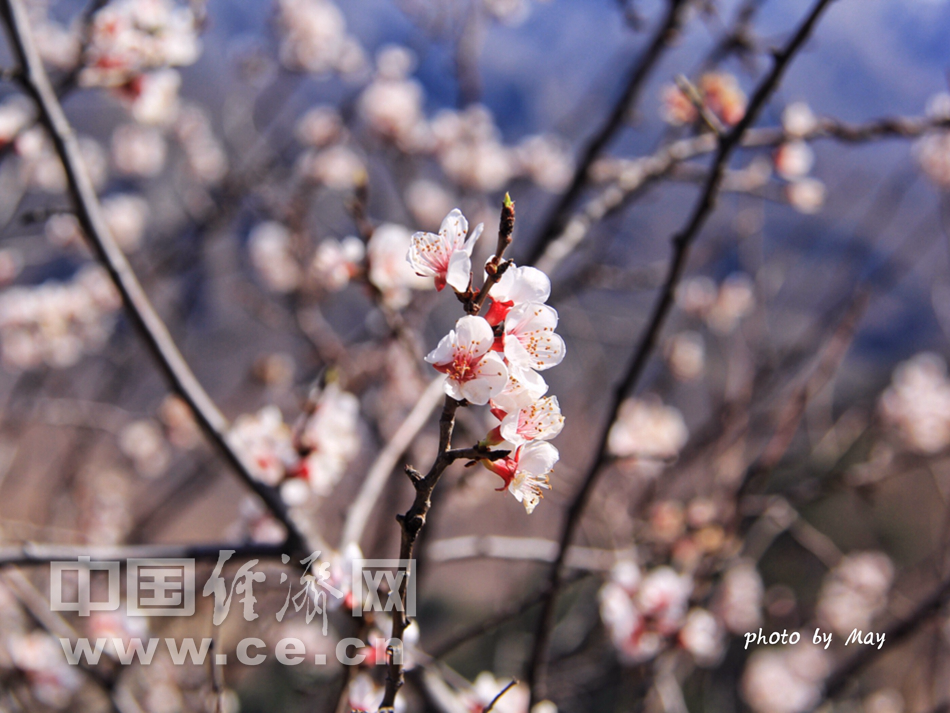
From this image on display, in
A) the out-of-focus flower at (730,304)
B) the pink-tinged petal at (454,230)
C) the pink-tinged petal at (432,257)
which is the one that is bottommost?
the pink-tinged petal at (432,257)

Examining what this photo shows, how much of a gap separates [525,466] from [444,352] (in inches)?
6.9

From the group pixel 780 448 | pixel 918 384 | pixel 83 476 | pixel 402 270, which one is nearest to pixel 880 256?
pixel 918 384

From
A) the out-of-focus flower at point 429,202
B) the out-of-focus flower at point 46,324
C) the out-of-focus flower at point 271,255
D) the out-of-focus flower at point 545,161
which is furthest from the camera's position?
the out-of-focus flower at point 429,202

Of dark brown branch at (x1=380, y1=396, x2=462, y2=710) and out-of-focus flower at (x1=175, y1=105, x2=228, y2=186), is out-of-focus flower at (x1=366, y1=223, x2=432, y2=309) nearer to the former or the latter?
dark brown branch at (x1=380, y1=396, x2=462, y2=710)

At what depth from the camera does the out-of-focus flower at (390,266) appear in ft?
4.05

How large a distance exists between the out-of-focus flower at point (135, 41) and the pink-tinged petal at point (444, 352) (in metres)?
1.43

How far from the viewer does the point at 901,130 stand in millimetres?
1240

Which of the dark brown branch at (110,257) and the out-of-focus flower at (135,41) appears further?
the out-of-focus flower at (135,41)

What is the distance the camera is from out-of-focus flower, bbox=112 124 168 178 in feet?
14.1

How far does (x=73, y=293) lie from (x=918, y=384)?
430 cm

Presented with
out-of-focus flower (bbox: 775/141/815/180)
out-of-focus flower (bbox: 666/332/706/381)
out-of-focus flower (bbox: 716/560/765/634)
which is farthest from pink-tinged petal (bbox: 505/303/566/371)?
out-of-focus flower (bbox: 666/332/706/381)

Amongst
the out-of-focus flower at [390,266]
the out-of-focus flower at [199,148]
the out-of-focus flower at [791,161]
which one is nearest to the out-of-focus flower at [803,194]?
the out-of-focus flower at [791,161]

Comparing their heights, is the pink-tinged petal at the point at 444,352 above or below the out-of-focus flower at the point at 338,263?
below

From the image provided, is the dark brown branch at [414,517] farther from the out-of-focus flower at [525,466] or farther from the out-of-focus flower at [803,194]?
the out-of-focus flower at [803,194]
